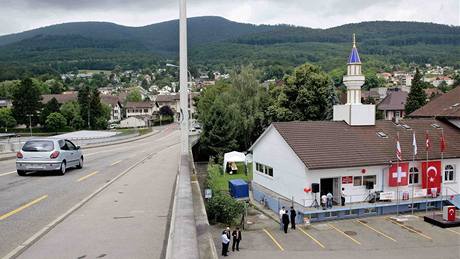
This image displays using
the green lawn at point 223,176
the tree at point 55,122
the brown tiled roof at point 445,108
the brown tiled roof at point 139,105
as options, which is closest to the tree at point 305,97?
the green lawn at point 223,176

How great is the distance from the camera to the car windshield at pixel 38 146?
17.5 meters

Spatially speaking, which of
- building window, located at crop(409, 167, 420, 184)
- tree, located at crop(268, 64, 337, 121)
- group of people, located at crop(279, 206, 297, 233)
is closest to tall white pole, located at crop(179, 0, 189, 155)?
group of people, located at crop(279, 206, 297, 233)

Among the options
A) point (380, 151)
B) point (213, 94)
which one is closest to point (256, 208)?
point (380, 151)

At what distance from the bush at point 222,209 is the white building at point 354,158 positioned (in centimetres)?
527

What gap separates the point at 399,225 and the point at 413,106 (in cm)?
4512

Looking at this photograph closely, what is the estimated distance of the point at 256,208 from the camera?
98.6 feet

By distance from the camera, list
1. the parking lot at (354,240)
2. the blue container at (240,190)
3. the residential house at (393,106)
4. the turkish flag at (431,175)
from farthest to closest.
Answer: the residential house at (393,106) < the blue container at (240,190) < the turkish flag at (431,175) < the parking lot at (354,240)

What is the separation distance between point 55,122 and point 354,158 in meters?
80.3

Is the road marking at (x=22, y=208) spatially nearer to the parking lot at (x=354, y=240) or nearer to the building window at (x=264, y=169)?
the parking lot at (x=354, y=240)

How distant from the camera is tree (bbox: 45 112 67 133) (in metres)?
94.1

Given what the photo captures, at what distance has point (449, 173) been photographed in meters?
30.4

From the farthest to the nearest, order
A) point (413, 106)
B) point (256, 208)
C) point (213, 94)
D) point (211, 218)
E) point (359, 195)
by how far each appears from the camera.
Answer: point (213, 94), point (413, 106), point (256, 208), point (359, 195), point (211, 218)

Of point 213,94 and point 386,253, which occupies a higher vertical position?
point 213,94

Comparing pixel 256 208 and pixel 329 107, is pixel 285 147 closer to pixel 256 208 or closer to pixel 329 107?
pixel 256 208
